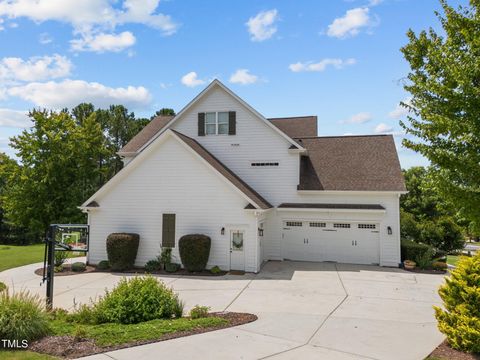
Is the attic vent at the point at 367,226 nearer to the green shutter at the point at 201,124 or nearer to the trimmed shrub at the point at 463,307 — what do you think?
the green shutter at the point at 201,124

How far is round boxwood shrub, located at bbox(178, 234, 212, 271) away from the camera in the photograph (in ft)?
50.5

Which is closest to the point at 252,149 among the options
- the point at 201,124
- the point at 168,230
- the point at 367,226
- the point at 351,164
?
the point at 201,124

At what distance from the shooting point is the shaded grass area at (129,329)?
7.03m

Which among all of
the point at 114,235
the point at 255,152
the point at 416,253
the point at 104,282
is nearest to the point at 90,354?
the point at 104,282

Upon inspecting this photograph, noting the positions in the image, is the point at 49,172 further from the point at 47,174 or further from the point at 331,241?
the point at 331,241

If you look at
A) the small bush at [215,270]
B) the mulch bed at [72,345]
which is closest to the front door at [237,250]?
the small bush at [215,270]

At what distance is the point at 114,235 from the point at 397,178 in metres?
14.7

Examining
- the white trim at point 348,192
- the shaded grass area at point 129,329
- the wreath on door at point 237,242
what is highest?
the white trim at point 348,192

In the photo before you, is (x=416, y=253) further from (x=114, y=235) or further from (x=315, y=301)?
(x=114, y=235)

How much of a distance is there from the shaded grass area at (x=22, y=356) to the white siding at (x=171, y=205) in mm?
9985

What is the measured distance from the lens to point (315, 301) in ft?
35.4

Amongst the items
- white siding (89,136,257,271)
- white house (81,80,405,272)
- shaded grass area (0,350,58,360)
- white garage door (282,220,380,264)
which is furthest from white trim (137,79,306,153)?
shaded grass area (0,350,58,360)

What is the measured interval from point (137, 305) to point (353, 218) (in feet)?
41.8

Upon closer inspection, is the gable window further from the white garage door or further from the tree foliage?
the tree foliage
